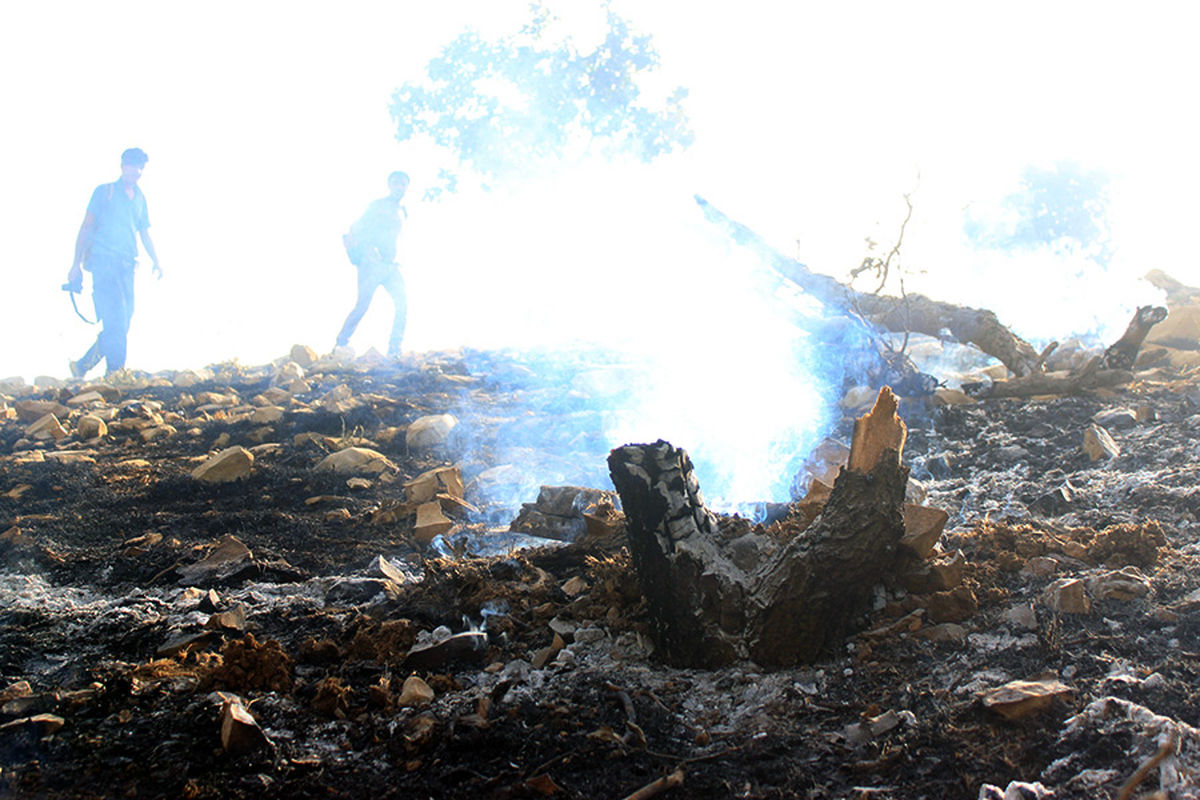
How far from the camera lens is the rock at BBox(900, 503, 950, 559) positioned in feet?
8.55

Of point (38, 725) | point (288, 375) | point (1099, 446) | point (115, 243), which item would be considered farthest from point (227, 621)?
point (115, 243)

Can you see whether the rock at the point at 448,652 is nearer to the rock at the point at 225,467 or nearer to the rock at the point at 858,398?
the rock at the point at 225,467

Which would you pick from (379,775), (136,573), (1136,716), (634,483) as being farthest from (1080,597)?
(136,573)

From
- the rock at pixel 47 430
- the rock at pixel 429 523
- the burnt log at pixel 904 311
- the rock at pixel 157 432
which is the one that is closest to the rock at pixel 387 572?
the rock at pixel 429 523

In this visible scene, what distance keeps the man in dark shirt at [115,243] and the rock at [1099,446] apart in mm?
9395

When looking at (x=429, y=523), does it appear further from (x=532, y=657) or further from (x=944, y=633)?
(x=944, y=633)

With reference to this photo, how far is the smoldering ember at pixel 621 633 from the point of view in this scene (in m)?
1.84

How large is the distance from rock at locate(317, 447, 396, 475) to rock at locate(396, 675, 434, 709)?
2.95 metres

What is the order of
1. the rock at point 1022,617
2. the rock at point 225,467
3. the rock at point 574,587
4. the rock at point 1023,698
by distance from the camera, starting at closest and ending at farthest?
the rock at point 1023,698, the rock at point 1022,617, the rock at point 574,587, the rock at point 225,467

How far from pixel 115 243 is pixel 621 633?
27.1 ft

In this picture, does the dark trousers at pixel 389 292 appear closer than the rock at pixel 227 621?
No

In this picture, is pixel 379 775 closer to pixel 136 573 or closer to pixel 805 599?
pixel 805 599

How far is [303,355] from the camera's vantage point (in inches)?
382

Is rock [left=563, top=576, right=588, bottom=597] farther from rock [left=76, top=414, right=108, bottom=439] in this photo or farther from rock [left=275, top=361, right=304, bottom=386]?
rock [left=275, top=361, right=304, bottom=386]
